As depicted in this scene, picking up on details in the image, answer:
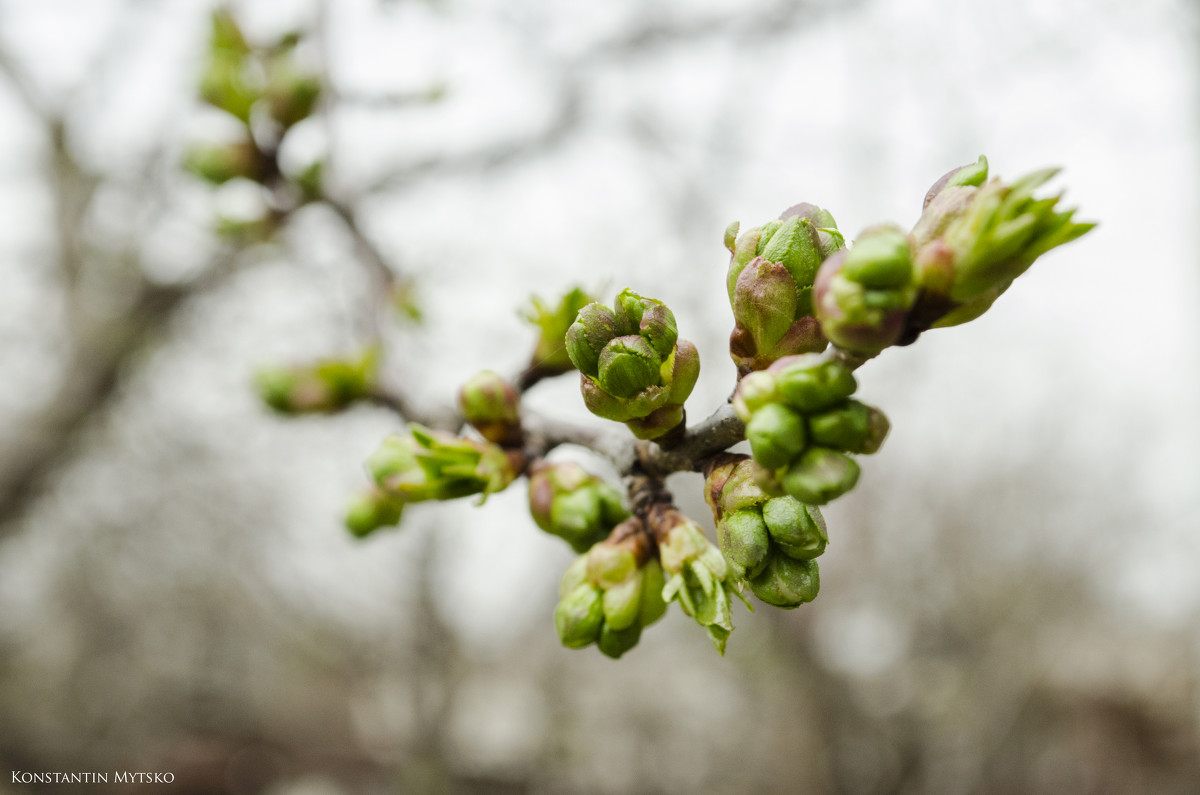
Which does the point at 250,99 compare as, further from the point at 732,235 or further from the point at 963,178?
the point at 963,178

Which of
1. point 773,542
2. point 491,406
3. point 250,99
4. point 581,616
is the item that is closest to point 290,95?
point 250,99

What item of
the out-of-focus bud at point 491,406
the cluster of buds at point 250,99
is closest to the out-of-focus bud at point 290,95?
the cluster of buds at point 250,99

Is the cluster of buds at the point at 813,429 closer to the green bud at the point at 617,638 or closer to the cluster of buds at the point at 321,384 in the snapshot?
the green bud at the point at 617,638

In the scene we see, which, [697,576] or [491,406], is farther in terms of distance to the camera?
[491,406]

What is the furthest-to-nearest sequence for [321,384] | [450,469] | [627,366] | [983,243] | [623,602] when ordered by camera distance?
[321,384] → [450,469] → [623,602] → [627,366] → [983,243]

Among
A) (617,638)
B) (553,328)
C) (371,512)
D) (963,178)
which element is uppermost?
(963,178)

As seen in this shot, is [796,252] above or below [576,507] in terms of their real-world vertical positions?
above

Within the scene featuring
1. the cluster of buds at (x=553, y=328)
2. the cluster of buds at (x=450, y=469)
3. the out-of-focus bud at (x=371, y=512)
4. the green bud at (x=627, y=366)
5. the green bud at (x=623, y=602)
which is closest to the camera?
the green bud at (x=627, y=366)

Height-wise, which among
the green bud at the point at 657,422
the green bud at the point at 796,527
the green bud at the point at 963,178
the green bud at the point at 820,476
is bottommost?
the green bud at the point at 796,527
